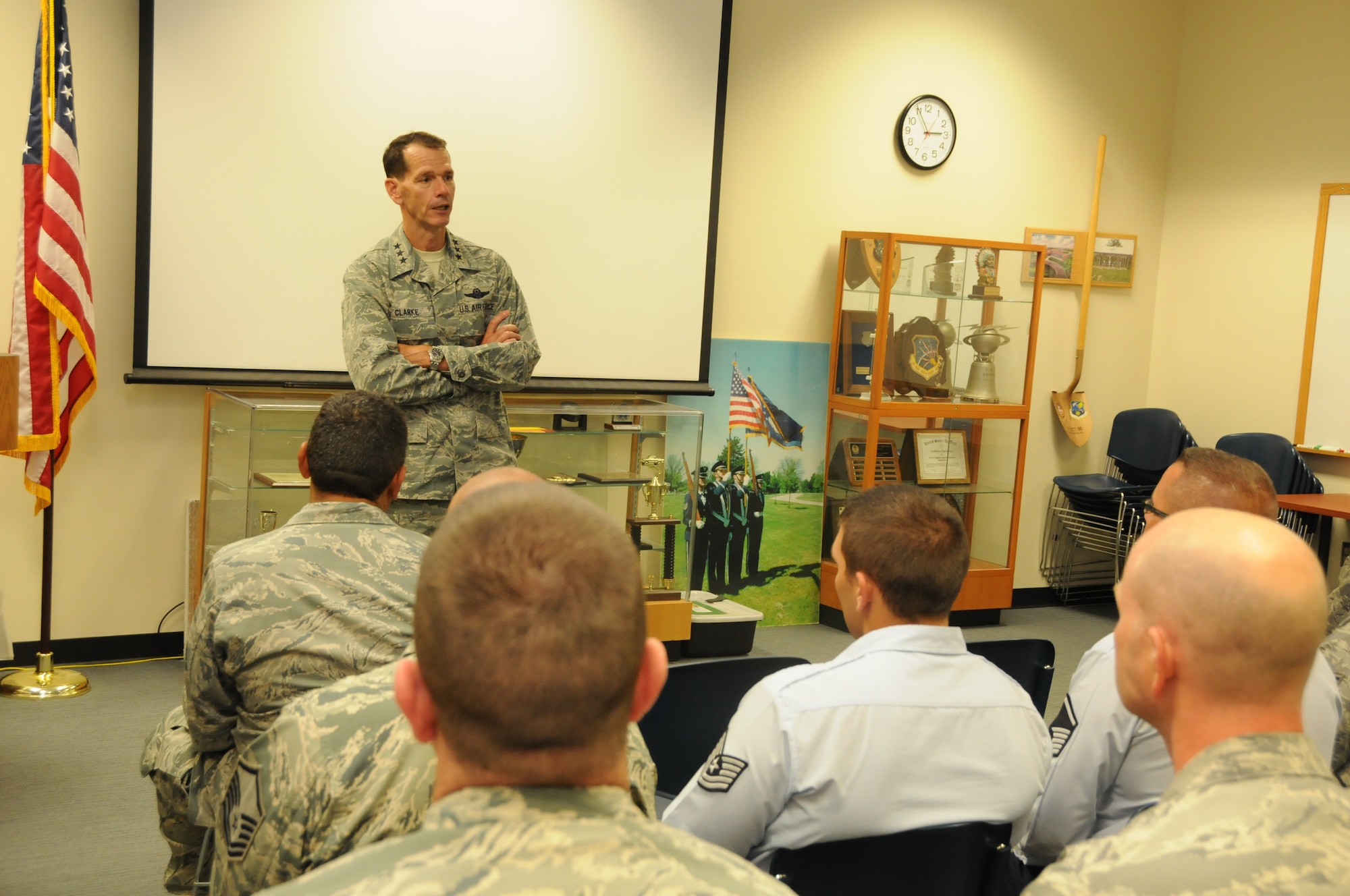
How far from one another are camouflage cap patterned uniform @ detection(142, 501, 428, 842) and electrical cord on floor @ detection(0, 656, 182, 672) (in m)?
2.68

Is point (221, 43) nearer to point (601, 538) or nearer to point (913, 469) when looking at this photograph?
point (913, 469)

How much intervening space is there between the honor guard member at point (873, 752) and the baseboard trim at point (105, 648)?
336 cm

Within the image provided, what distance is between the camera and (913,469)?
5609mm

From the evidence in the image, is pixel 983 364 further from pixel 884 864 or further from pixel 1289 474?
pixel 884 864

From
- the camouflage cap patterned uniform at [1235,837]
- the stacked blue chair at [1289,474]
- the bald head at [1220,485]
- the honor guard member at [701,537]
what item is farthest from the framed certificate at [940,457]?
the camouflage cap patterned uniform at [1235,837]

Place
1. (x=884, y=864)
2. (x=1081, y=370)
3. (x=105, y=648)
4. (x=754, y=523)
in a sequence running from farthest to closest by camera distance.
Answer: (x=1081, y=370) < (x=754, y=523) < (x=105, y=648) < (x=884, y=864)

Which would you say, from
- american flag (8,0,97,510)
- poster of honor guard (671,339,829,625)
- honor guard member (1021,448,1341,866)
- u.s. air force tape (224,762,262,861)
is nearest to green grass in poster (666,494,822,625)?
poster of honor guard (671,339,829,625)

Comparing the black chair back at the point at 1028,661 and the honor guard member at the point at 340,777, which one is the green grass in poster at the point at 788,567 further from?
the honor guard member at the point at 340,777

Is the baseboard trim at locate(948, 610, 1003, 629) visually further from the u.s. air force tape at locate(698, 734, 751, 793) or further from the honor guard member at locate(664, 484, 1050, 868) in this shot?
→ the u.s. air force tape at locate(698, 734, 751, 793)

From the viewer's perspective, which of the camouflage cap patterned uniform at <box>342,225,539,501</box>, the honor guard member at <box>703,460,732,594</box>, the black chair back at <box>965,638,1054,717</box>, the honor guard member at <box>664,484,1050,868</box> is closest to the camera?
the honor guard member at <box>664,484,1050,868</box>

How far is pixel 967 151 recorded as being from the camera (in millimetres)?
5754

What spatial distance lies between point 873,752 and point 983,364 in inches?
171

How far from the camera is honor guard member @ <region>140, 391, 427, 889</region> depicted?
175cm

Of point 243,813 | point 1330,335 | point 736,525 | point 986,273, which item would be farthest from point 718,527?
point 243,813
